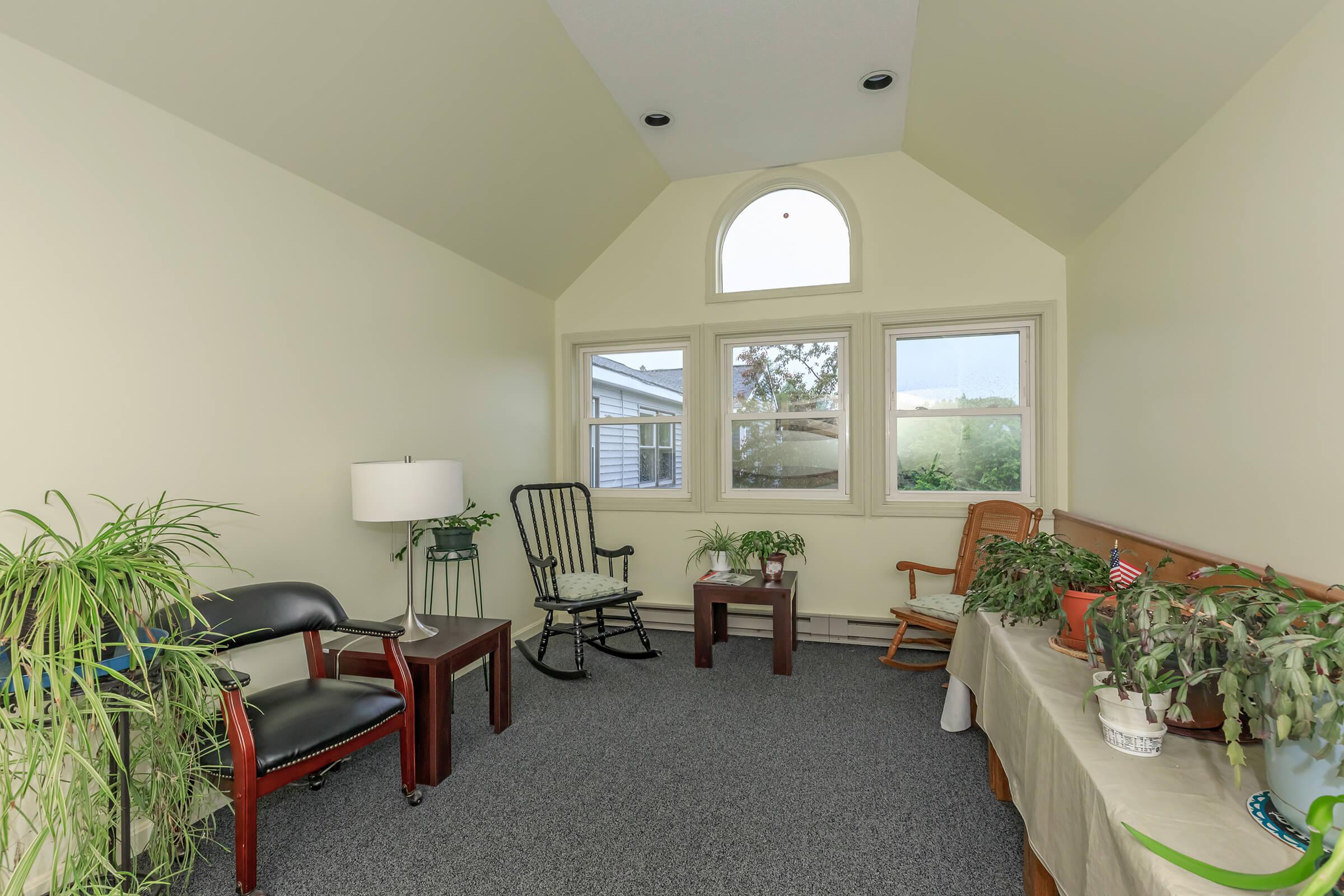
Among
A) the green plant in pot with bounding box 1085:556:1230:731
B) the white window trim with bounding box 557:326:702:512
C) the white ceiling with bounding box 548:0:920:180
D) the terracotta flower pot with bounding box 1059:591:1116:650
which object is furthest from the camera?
the white window trim with bounding box 557:326:702:512

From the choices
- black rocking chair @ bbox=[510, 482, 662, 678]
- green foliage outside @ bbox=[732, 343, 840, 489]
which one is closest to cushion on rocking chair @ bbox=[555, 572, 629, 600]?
black rocking chair @ bbox=[510, 482, 662, 678]

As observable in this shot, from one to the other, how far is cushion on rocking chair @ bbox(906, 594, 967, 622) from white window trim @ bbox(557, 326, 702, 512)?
5.43ft

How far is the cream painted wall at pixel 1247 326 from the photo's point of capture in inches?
69.1

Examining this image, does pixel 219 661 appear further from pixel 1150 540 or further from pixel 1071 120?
pixel 1071 120

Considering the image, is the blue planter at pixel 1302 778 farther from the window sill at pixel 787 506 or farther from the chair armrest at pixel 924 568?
the window sill at pixel 787 506

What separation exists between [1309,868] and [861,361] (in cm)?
370

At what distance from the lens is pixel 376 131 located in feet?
9.14

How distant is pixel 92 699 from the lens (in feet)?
4.25

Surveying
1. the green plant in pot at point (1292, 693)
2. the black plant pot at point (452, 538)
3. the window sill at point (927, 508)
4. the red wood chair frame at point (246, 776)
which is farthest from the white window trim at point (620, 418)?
the green plant in pot at point (1292, 693)

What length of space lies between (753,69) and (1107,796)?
3348mm

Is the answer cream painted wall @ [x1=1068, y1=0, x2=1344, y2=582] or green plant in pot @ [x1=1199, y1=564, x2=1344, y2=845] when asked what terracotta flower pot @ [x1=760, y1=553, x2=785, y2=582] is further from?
green plant in pot @ [x1=1199, y1=564, x2=1344, y2=845]

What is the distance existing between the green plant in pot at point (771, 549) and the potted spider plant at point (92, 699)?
2890 millimetres

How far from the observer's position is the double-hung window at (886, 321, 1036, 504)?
4.19m

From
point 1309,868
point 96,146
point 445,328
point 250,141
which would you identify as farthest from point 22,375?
point 1309,868
